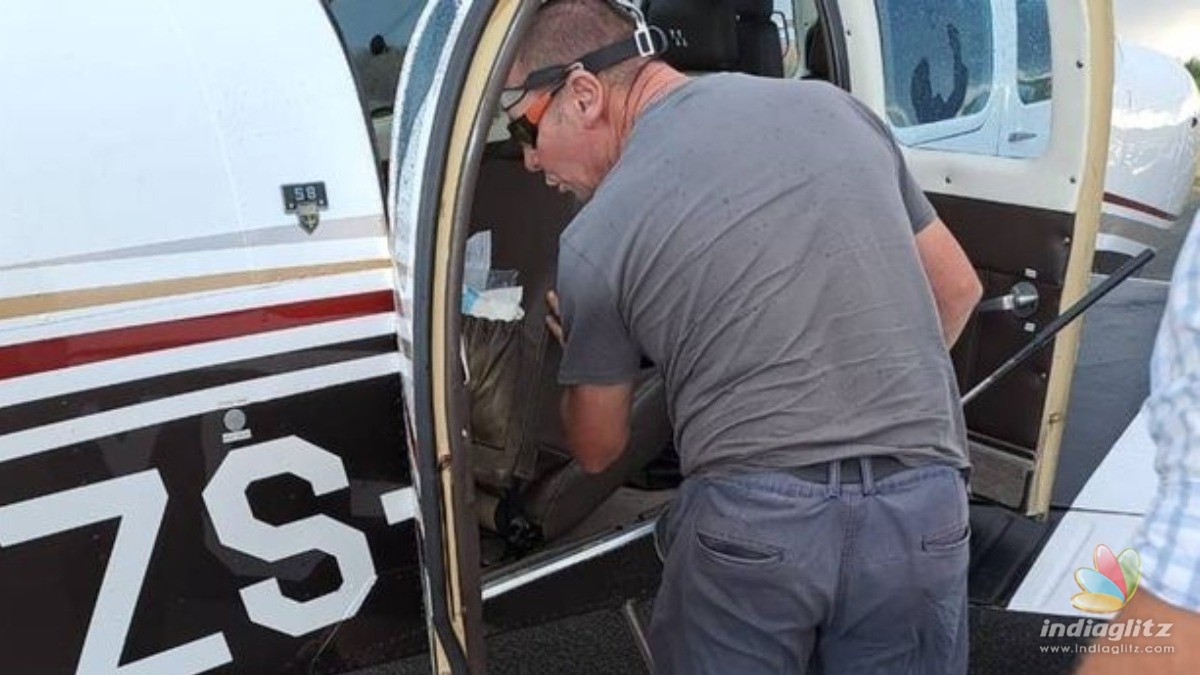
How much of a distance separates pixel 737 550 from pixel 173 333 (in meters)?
0.98

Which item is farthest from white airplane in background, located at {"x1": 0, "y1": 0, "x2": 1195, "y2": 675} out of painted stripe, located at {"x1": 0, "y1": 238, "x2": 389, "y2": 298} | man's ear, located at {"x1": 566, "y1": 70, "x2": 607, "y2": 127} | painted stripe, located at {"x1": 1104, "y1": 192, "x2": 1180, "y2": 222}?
painted stripe, located at {"x1": 1104, "y1": 192, "x2": 1180, "y2": 222}

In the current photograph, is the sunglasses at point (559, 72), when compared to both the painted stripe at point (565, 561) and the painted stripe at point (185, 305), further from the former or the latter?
the painted stripe at point (565, 561)

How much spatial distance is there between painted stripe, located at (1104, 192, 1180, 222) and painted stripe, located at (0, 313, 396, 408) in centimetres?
223

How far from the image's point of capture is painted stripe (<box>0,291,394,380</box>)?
1805 millimetres

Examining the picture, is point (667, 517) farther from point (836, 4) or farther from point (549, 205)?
point (836, 4)

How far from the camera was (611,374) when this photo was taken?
1.78 meters

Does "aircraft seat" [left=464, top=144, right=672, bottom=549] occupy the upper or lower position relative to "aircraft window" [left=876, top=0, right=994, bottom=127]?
lower

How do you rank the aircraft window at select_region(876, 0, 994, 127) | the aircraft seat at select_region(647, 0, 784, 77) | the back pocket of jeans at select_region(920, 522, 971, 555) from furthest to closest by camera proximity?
the aircraft seat at select_region(647, 0, 784, 77), the aircraft window at select_region(876, 0, 994, 127), the back pocket of jeans at select_region(920, 522, 971, 555)

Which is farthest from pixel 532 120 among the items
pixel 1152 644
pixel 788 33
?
pixel 788 33

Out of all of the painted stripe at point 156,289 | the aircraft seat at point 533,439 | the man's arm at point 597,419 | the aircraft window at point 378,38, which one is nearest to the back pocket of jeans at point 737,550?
the man's arm at point 597,419

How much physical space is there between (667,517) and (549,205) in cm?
130

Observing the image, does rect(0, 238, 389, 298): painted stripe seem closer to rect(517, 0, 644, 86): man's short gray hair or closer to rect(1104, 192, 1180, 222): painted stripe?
rect(517, 0, 644, 86): man's short gray hair

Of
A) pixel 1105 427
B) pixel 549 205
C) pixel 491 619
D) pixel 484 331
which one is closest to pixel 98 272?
pixel 484 331

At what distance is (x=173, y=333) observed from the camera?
75.4 inches
